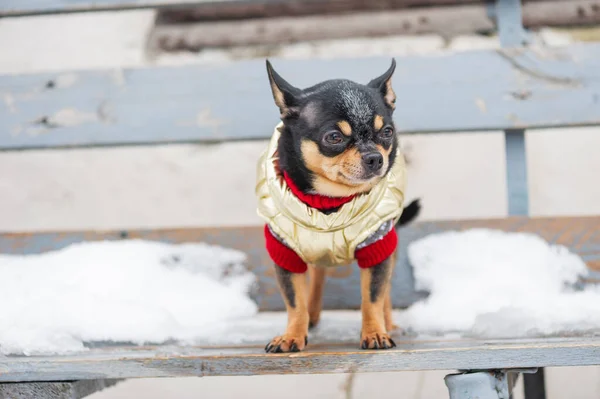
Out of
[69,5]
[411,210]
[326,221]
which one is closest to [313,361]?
[326,221]

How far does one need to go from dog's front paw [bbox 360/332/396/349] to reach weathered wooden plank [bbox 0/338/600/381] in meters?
0.06

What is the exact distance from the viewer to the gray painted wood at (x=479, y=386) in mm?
1118

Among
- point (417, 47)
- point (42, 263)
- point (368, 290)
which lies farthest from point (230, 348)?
point (417, 47)

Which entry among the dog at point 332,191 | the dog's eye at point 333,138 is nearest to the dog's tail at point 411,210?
the dog at point 332,191

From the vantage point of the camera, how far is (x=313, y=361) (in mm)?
1157

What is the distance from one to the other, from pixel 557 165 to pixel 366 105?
4.92 ft

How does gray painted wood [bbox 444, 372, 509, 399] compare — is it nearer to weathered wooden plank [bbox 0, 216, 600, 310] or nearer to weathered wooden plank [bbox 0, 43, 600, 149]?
weathered wooden plank [bbox 0, 216, 600, 310]

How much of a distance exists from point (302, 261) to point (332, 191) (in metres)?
0.17

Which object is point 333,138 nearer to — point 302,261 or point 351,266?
point 302,261

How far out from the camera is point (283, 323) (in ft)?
5.63

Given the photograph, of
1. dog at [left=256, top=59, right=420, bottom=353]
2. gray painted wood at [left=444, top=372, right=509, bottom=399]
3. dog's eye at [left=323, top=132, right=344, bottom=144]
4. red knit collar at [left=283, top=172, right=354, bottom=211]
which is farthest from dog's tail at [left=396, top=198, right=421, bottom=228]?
gray painted wood at [left=444, top=372, right=509, bottom=399]

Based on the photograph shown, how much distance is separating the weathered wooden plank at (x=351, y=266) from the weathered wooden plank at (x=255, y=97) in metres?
0.27

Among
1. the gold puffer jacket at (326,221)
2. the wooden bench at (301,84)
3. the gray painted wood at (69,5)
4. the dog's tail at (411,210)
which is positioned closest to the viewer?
the gold puffer jacket at (326,221)

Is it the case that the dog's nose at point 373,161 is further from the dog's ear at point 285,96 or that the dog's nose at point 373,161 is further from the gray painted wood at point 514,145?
the gray painted wood at point 514,145
